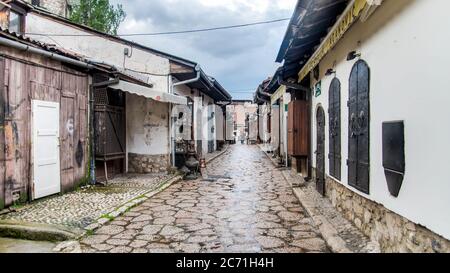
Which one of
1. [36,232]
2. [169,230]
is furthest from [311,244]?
[36,232]

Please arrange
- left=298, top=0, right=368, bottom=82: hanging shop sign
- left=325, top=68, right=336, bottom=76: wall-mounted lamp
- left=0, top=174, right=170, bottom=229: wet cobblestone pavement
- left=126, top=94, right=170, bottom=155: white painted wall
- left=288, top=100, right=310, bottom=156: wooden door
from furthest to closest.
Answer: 1. left=126, top=94, right=170, bottom=155: white painted wall
2. left=288, top=100, right=310, bottom=156: wooden door
3. left=325, top=68, right=336, bottom=76: wall-mounted lamp
4. left=0, top=174, right=170, bottom=229: wet cobblestone pavement
5. left=298, top=0, right=368, bottom=82: hanging shop sign

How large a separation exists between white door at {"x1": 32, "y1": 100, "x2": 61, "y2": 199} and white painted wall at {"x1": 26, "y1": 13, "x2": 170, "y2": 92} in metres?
4.62

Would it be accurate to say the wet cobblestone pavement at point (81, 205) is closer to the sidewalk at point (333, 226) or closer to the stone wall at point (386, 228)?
the sidewalk at point (333, 226)

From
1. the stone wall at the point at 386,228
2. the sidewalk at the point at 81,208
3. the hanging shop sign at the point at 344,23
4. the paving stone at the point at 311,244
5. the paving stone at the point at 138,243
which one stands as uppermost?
the hanging shop sign at the point at 344,23

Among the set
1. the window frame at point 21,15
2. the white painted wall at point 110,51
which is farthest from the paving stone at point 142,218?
the window frame at point 21,15

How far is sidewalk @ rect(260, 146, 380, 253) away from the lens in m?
4.38

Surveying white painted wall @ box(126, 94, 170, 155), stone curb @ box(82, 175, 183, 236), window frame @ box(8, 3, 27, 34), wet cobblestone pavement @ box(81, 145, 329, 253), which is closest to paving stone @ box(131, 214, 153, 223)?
wet cobblestone pavement @ box(81, 145, 329, 253)

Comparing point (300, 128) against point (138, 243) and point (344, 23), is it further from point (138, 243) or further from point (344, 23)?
point (138, 243)

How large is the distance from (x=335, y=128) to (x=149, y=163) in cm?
727

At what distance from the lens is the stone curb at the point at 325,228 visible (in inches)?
176

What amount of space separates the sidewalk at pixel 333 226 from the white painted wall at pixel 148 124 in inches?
208

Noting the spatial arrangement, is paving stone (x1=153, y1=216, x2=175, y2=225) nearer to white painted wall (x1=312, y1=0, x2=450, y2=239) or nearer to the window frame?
white painted wall (x1=312, y1=0, x2=450, y2=239)

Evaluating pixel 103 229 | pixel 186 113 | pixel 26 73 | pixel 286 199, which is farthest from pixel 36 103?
pixel 186 113
